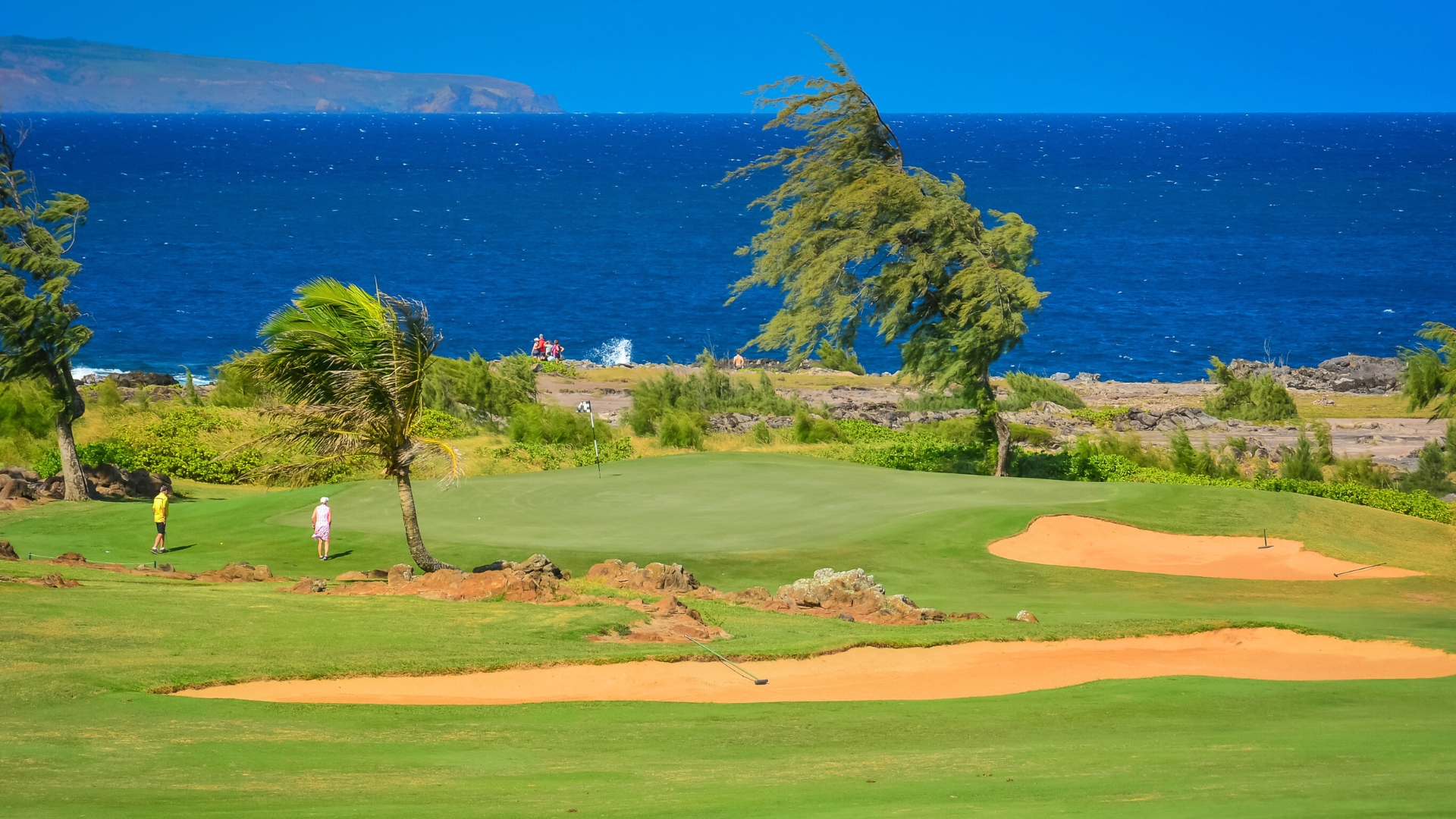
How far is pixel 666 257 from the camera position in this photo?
9788 cm

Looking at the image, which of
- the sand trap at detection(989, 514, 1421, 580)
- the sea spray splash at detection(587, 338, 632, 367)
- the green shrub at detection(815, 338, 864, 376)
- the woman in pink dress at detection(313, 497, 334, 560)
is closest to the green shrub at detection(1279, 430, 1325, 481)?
the sand trap at detection(989, 514, 1421, 580)

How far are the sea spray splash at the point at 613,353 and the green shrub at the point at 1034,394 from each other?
75.5 ft

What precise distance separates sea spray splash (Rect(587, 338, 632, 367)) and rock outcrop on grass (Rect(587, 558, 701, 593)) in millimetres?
46114

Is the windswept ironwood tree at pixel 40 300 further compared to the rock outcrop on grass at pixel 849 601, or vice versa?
the windswept ironwood tree at pixel 40 300

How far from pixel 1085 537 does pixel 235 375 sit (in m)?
21.9

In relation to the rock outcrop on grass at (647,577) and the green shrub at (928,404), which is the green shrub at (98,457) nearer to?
the rock outcrop on grass at (647,577)

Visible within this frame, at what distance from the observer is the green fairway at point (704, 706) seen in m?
7.98

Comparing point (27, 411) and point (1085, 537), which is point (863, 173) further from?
point (27, 411)

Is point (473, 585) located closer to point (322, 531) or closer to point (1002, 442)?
point (322, 531)

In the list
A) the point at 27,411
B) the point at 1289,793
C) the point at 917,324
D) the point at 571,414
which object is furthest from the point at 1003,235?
the point at 27,411

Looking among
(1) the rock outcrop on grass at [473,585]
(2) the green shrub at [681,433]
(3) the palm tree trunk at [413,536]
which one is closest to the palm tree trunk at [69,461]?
(3) the palm tree trunk at [413,536]

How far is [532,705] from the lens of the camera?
35.5ft

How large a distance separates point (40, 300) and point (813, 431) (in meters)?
18.0

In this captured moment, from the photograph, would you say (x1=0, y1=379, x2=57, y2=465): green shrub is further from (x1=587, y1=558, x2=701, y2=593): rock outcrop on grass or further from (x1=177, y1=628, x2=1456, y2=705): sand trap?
(x1=177, y1=628, x2=1456, y2=705): sand trap
